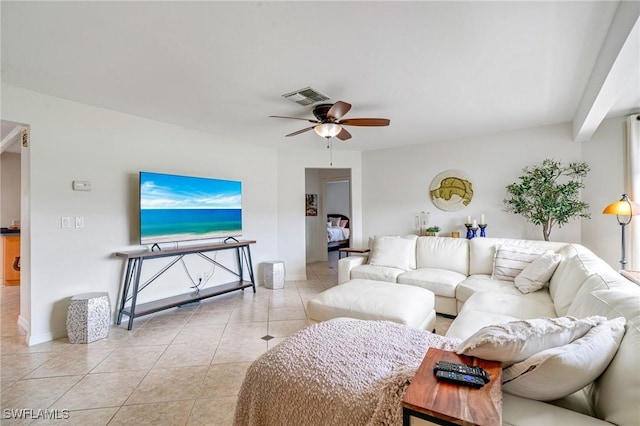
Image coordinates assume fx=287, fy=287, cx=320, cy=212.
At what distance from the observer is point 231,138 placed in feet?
14.5

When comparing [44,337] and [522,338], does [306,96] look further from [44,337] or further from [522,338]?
[44,337]

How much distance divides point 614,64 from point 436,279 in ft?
7.85

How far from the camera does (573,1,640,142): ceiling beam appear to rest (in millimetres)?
1570

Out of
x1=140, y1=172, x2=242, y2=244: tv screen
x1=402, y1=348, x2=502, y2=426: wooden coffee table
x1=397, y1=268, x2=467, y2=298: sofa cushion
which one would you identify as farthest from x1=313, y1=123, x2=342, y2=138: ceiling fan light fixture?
x1=402, y1=348, x2=502, y2=426: wooden coffee table

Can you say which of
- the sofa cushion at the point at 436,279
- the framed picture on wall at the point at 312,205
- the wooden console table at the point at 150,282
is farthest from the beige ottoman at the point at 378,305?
the framed picture on wall at the point at 312,205

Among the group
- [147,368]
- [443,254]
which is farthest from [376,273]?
[147,368]

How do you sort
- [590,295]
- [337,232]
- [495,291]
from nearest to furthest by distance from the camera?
1. [590,295]
2. [495,291]
3. [337,232]

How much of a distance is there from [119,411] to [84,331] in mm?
1336

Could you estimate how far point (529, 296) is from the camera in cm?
264

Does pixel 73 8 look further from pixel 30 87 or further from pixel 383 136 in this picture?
pixel 383 136

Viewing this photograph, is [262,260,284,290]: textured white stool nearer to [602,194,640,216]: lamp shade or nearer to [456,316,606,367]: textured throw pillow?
[456,316,606,367]: textured throw pillow

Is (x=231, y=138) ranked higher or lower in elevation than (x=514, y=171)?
higher

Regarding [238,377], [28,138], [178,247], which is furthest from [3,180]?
[238,377]

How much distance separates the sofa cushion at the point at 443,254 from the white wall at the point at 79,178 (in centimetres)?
346
